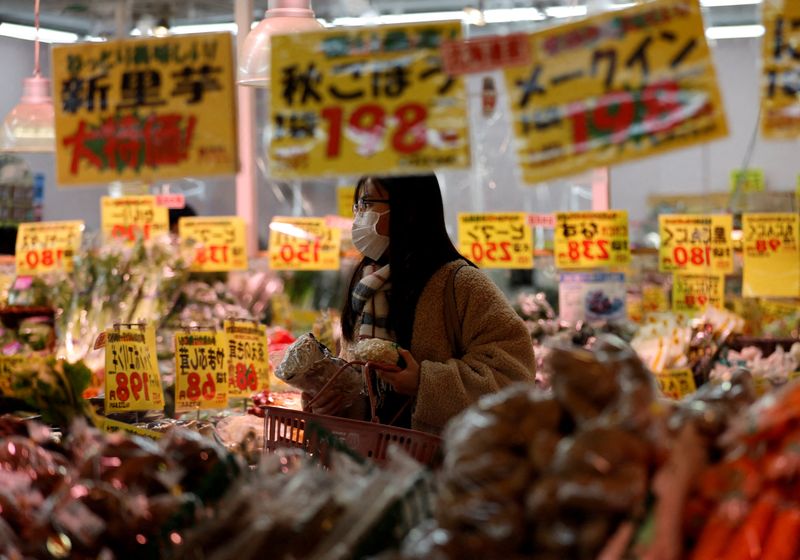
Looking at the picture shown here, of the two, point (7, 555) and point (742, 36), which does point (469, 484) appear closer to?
point (7, 555)

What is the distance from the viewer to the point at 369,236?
313cm

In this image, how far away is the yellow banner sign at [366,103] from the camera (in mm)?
1963

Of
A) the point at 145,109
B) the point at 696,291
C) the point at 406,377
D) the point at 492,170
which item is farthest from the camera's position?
the point at 492,170

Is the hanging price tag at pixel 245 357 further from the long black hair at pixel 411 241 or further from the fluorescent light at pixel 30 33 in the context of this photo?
the fluorescent light at pixel 30 33

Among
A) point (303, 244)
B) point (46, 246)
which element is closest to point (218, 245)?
point (303, 244)

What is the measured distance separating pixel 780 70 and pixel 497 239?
376cm

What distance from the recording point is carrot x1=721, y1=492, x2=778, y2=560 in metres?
1.45

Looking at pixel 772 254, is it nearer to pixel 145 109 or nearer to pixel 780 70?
pixel 780 70

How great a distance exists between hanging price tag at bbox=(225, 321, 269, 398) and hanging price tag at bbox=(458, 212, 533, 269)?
1885 millimetres

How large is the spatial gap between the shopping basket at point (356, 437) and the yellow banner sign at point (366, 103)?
0.64 meters

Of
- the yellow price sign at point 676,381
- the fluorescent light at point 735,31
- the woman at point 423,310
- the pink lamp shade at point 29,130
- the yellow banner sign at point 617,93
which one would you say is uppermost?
the fluorescent light at point 735,31

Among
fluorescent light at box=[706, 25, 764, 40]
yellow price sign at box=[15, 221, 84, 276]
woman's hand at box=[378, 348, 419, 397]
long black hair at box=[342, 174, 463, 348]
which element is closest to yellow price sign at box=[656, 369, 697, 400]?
long black hair at box=[342, 174, 463, 348]

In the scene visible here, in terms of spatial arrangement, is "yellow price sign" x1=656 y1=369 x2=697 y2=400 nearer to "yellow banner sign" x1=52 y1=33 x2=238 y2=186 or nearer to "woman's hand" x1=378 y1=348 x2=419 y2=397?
"woman's hand" x1=378 y1=348 x2=419 y2=397

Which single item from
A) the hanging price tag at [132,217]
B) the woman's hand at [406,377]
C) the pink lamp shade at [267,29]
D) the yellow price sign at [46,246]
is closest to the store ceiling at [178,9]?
the hanging price tag at [132,217]
